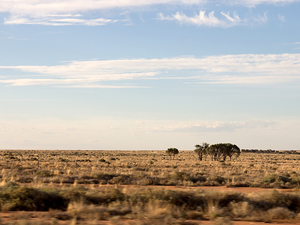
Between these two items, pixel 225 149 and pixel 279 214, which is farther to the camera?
pixel 225 149

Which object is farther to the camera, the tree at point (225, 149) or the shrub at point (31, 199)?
the tree at point (225, 149)

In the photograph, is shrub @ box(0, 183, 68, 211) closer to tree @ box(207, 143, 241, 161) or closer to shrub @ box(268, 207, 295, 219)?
shrub @ box(268, 207, 295, 219)

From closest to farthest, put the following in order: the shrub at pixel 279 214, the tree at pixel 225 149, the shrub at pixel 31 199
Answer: the shrub at pixel 279 214 → the shrub at pixel 31 199 → the tree at pixel 225 149

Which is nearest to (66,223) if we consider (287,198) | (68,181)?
(287,198)

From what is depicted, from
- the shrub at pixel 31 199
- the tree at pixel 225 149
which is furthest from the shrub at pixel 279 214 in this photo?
the tree at pixel 225 149

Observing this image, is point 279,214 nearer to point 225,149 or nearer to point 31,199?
point 31,199

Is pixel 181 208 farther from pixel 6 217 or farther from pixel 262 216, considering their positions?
pixel 6 217

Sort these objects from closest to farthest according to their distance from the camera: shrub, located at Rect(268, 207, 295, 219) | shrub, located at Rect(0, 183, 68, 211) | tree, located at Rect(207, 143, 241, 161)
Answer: shrub, located at Rect(268, 207, 295, 219), shrub, located at Rect(0, 183, 68, 211), tree, located at Rect(207, 143, 241, 161)

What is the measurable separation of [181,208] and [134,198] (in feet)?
7.85

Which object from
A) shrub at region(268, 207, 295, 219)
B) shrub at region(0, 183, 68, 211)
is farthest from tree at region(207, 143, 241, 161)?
shrub at region(0, 183, 68, 211)

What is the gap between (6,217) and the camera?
13766mm

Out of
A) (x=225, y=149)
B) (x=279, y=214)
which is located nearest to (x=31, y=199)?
(x=279, y=214)

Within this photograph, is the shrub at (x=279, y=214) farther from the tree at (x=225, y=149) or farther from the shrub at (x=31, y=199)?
the tree at (x=225, y=149)

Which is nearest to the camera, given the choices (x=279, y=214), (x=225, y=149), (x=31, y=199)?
(x=279, y=214)
